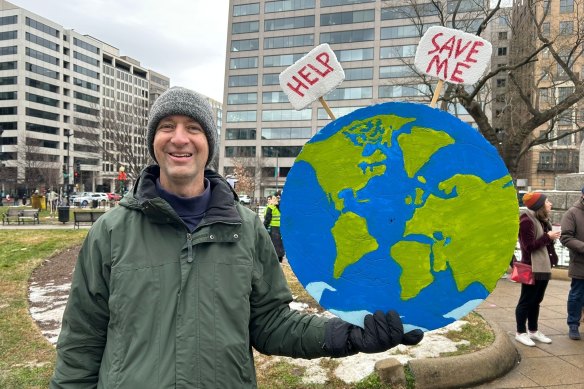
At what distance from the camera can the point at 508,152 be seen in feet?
48.5

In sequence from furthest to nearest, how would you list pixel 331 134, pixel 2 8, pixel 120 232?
pixel 2 8 → pixel 331 134 → pixel 120 232

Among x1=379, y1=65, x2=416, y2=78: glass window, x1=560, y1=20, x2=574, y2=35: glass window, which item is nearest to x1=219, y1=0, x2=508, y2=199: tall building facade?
x1=379, y1=65, x2=416, y2=78: glass window

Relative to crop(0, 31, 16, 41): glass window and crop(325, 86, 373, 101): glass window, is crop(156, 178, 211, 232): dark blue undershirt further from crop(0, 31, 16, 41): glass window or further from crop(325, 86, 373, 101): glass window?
crop(0, 31, 16, 41): glass window

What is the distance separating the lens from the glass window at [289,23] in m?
60.2

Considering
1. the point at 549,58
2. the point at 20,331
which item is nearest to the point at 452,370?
the point at 20,331

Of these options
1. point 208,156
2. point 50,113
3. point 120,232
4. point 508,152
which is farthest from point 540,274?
point 50,113

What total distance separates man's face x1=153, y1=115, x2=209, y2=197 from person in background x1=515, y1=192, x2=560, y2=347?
14.4 ft

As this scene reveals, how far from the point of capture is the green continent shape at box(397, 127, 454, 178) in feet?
5.46

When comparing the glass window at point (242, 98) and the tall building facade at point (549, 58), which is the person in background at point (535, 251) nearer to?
the tall building facade at point (549, 58)

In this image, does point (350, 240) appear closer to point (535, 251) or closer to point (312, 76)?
point (312, 76)

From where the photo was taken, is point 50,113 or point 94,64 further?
point 94,64

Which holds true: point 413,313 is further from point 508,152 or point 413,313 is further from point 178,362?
point 508,152

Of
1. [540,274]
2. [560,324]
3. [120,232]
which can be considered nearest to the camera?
[120,232]

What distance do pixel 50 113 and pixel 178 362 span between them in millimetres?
84753
